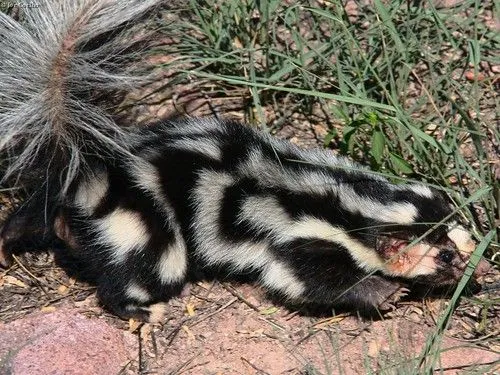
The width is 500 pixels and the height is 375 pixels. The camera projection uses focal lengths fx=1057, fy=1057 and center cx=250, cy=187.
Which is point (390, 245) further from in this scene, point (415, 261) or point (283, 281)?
point (283, 281)

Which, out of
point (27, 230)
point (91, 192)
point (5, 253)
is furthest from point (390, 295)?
point (5, 253)

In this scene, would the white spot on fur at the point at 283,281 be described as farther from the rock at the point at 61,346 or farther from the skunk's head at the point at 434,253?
the rock at the point at 61,346

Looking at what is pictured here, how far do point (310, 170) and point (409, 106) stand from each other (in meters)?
1.10

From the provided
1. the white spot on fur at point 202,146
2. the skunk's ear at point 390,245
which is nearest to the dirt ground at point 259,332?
the skunk's ear at point 390,245

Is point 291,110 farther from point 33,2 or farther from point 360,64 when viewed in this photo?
point 33,2

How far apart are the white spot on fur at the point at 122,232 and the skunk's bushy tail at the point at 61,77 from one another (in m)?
0.24

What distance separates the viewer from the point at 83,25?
13.9 ft

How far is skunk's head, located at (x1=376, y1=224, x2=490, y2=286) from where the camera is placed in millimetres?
4523

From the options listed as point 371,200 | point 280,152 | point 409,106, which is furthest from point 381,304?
point 409,106

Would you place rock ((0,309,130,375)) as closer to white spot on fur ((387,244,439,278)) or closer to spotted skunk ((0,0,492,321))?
spotted skunk ((0,0,492,321))

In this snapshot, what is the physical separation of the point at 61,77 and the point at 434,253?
174 cm

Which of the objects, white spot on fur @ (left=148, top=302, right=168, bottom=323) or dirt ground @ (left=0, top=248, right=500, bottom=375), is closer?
dirt ground @ (left=0, top=248, right=500, bottom=375)

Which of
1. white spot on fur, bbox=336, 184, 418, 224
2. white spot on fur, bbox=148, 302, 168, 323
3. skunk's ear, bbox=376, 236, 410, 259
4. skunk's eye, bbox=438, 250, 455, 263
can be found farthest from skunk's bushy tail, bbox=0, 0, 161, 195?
skunk's eye, bbox=438, 250, 455, 263

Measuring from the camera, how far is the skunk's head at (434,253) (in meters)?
4.52
